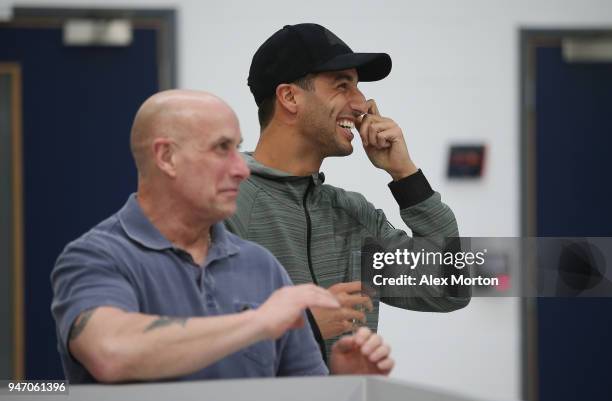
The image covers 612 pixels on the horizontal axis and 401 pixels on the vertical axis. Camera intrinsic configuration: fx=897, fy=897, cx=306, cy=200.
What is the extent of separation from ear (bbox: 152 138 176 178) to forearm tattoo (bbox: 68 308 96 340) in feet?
0.80

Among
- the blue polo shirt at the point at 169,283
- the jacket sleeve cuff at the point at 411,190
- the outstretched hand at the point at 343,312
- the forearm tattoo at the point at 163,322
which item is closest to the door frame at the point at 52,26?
the jacket sleeve cuff at the point at 411,190

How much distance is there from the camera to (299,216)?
1.65 meters

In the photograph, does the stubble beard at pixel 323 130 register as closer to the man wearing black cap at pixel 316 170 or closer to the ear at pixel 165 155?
the man wearing black cap at pixel 316 170

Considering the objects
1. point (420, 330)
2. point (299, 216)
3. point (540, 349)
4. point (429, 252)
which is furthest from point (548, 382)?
point (299, 216)

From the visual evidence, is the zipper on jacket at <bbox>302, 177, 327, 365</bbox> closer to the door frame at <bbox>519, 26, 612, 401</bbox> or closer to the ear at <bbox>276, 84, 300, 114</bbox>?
the ear at <bbox>276, 84, 300, 114</bbox>

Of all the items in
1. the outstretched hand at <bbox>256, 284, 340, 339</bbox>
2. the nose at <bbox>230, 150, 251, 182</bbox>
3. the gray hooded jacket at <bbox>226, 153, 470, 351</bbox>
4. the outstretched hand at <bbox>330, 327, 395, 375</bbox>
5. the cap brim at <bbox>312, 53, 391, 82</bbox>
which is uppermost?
the cap brim at <bbox>312, 53, 391, 82</bbox>

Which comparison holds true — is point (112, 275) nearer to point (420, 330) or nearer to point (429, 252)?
point (429, 252)

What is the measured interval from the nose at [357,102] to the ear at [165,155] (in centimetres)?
56

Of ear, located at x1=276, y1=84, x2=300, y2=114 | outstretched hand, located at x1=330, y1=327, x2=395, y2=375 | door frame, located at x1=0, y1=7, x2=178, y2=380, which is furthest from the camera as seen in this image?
door frame, located at x1=0, y1=7, x2=178, y2=380

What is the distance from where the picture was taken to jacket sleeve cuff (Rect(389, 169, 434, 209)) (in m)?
1.74

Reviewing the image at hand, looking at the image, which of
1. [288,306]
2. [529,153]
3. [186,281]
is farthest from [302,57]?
[529,153]

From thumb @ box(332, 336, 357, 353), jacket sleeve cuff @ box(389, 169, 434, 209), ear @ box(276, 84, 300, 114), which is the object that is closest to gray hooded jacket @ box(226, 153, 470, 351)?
jacket sleeve cuff @ box(389, 169, 434, 209)

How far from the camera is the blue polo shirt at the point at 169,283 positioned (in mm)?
1175

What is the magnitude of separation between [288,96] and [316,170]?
0.15 meters
